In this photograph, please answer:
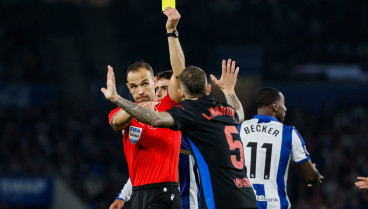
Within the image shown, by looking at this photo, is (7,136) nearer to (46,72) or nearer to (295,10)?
(46,72)

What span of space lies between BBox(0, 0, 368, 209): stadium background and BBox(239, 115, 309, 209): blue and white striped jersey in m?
10.7

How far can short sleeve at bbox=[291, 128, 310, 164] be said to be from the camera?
6.91m

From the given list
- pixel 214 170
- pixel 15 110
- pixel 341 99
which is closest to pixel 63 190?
pixel 15 110

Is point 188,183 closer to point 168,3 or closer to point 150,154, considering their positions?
point 150,154

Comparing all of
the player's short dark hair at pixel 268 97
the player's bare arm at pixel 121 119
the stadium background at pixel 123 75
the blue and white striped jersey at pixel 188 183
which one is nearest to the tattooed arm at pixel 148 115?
the player's bare arm at pixel 121 119

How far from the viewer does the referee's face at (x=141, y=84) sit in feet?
19.9

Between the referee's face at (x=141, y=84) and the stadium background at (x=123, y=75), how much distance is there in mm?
12187

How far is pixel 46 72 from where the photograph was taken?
25.5 m

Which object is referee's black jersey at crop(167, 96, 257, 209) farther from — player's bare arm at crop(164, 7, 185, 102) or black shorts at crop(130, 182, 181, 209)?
black shorts at crop(130, 182, 181, 209)

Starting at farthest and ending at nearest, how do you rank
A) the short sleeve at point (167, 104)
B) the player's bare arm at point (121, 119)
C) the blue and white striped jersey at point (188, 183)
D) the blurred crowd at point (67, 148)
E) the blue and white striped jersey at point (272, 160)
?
the blurred crowd at point (67, 148), the blue and white striped jersey at point (188, 183), the blue and white striped jersey at point (272, 160), the short sleeve at point (167, 104), the player's bare arm at point (121, 119)

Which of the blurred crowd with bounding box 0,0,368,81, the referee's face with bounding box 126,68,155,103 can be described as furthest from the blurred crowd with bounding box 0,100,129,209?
the referee's face with bounding box 126,68,155,103

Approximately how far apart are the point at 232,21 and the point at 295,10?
2.94 meters

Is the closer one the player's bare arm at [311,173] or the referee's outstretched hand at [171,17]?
the referee's outstretched hand at [171,17]

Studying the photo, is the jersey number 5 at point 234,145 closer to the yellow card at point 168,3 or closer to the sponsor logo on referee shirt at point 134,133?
the sponsor logo on referee shirt at point 134,133
